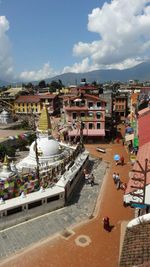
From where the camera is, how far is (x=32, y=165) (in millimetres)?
23578

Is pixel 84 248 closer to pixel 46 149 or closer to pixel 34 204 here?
pixel 34 204

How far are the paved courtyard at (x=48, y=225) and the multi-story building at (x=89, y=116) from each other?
20596 mm

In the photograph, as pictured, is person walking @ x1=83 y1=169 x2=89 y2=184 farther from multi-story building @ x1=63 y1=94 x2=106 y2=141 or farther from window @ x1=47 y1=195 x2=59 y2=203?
multi-story building @ x1=63 y1=94 x2=106 y2=141

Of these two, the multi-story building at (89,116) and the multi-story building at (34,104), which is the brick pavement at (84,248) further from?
the multi-story building at (34,104)

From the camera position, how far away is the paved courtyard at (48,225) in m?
14.9

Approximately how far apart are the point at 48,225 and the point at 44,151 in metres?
8.92

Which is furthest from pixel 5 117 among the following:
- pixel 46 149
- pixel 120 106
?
pixel 46 149

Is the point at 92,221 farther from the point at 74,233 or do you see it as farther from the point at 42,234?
the point at 42,234

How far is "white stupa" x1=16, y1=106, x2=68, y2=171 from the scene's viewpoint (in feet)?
78.7

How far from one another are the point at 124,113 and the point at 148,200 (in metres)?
59.2

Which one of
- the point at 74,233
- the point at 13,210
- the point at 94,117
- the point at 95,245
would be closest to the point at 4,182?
the point at 13,210

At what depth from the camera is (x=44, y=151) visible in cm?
2425

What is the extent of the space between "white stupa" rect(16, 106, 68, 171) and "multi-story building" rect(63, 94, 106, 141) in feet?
51.9

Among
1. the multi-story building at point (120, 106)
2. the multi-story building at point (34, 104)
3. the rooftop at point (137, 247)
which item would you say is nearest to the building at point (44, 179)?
the rooftop at point (137, 247)
